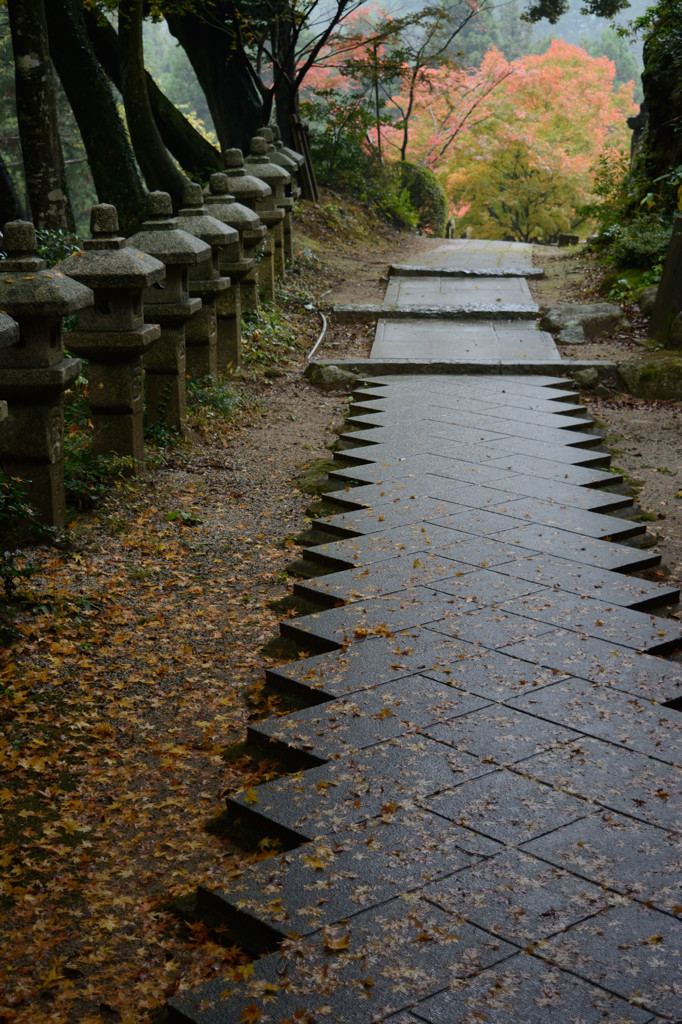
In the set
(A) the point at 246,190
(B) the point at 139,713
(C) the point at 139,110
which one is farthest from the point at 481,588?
(C) the point at 139,110

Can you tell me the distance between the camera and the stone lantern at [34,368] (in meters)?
4.90

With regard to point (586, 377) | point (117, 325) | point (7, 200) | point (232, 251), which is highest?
point (7, 200)

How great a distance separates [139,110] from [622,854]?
A: 10563mm

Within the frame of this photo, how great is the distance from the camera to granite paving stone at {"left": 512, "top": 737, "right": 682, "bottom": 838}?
2.98m

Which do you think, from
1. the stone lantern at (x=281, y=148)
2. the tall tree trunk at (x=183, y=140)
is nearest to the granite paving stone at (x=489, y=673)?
the stone lantern at (x=281, y=148)

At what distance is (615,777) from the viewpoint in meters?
3.13

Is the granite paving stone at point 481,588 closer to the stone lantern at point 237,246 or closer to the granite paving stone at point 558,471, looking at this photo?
the granite paving stone at point 558,471

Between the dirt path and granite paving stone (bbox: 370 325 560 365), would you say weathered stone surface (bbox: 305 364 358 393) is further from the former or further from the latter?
the dirt path

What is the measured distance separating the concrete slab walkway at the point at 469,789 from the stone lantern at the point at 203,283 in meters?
2.72

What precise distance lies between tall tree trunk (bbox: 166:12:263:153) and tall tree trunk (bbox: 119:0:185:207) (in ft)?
10.4

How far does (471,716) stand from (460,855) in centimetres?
75

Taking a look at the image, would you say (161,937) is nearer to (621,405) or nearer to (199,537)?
(199,537)

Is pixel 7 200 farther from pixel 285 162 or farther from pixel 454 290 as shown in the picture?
pixel 454 290

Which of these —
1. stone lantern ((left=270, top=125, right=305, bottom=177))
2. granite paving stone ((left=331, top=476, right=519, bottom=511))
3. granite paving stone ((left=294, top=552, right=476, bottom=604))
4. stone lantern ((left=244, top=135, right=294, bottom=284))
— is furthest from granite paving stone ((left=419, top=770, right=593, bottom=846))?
stone lantern ((left=270, top=125, right=305, bottom=177))
